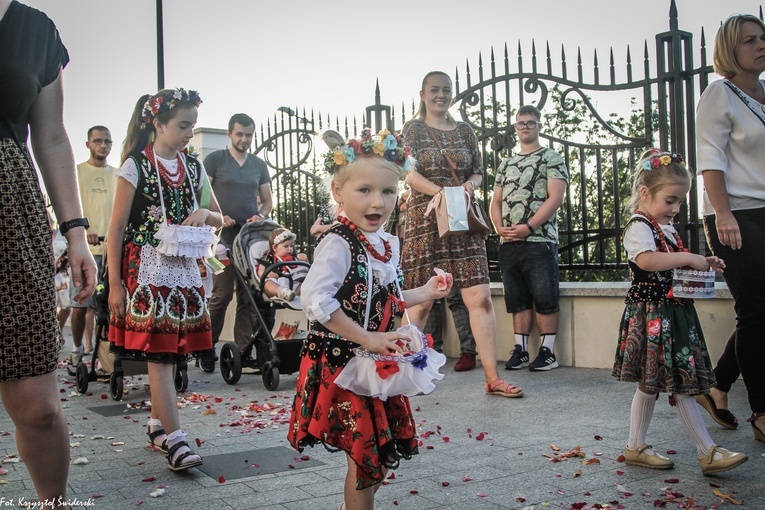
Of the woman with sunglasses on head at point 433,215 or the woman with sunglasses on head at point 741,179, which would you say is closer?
the woman with sunglasses on head at point 741,179

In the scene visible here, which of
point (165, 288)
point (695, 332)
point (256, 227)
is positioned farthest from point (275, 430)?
point (256, 227)

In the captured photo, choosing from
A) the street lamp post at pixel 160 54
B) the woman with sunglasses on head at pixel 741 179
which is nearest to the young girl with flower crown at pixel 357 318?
the woman with sunglasses on head at pixel 741 179

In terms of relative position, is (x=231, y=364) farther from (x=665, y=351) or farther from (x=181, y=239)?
(x=665, y=351)

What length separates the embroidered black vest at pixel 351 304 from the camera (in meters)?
3.01

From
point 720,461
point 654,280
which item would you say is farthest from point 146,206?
point 720,461

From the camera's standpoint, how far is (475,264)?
20.4ft

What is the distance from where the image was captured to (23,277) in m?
2.60

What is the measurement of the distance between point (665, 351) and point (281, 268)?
4.01 m

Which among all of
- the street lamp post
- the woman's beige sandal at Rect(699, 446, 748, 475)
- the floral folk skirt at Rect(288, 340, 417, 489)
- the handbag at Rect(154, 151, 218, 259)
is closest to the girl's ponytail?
the handbag at Rect(154, 151, 218, 259)

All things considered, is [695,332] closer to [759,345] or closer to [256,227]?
[759,345]

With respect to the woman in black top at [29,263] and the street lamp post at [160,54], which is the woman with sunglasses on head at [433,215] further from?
the street lamp post at [160,54]

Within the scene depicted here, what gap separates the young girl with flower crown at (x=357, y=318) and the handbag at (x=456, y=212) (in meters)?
2.98

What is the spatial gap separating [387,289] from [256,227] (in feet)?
15.7

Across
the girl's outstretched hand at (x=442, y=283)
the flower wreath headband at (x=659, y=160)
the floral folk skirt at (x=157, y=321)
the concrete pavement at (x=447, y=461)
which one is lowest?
the concrete pavement at (x=447, y=461)
